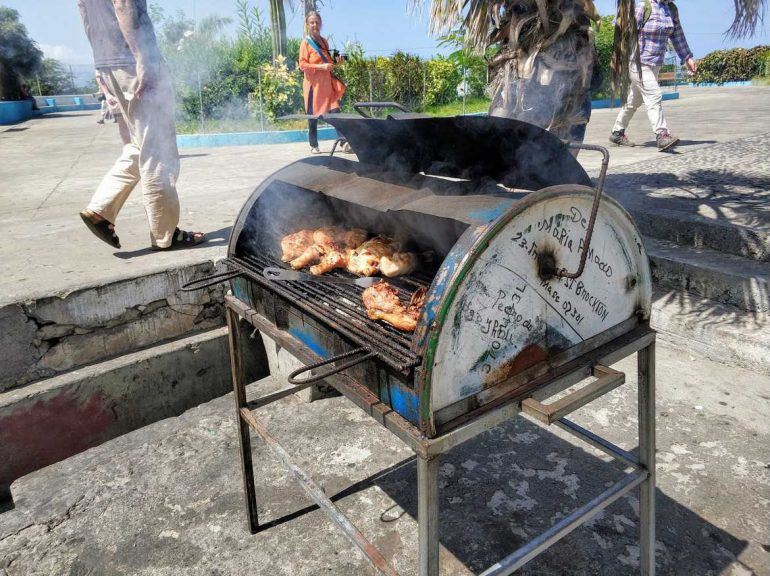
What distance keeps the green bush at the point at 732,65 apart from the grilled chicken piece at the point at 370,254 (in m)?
29.2

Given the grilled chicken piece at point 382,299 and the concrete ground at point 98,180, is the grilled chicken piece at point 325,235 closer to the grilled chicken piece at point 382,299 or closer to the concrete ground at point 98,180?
the grilled chicken piece at point 382,299

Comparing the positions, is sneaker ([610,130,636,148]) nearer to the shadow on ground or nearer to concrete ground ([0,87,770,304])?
concrete ground ([0,87,770,304])

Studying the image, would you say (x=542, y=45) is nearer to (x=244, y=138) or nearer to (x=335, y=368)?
(x=335, y=368)

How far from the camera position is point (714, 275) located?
137 inches

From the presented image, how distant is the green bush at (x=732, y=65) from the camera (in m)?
25.2

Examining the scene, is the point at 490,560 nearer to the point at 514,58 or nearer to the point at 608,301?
the point at 608,301

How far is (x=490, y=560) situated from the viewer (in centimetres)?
226

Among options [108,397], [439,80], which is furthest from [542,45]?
[439,80]

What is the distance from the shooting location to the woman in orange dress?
29.0 ft

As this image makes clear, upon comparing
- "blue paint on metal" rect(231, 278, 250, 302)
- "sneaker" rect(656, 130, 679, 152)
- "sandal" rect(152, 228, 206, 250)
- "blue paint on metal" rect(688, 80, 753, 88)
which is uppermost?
"blue paint on metal" rect(231, 278, 250, 302)

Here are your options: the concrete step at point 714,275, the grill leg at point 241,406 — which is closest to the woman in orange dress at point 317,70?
the concrete step at point 714,275

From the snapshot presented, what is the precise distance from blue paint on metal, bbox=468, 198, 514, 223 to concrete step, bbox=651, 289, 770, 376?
2.55m

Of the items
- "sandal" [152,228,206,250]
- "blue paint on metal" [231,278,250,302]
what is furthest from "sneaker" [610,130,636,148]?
"blue paint on metal" [231,278,250,302]

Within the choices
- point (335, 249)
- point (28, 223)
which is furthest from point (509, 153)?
point (28, 223)
